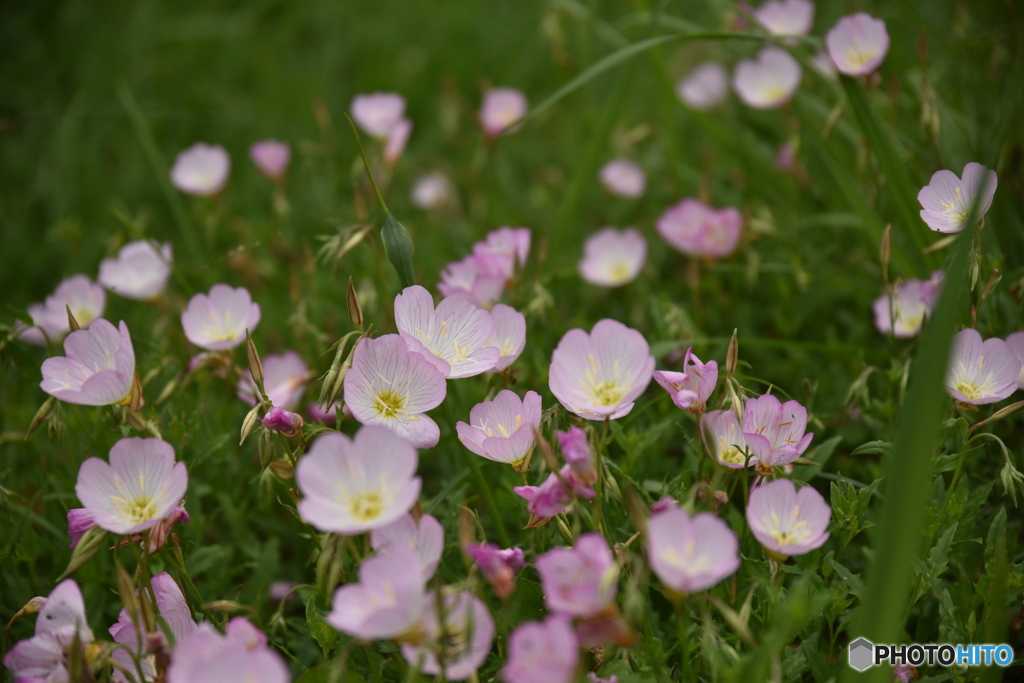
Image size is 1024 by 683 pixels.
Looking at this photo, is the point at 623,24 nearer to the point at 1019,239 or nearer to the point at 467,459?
the point at 1019,239

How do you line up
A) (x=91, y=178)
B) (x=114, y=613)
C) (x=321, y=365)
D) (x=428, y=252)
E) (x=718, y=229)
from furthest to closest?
(x=91, y=178), (x=428, y=252), (x=718, y=229), (x=321, y=365), (x=114, y=613)

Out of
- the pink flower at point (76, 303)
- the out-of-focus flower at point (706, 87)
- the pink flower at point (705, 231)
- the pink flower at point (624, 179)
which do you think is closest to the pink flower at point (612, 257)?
the pink flower at point (705, 231)

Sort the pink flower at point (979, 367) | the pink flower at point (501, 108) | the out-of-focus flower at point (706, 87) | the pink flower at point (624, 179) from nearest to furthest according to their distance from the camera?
the pink flower at point (979, 367) < the pink flower at point (624, 179) < the pink flower at point (501, 108) < the out-of-focus flower at point (706, 87)

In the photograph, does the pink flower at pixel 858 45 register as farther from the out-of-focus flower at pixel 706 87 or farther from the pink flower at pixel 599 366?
the out-of-focus flower at pixel 706 87

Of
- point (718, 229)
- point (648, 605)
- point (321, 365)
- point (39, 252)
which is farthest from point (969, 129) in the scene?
point (39, 252)

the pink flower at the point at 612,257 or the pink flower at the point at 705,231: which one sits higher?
the pink flower at the point at 705,231

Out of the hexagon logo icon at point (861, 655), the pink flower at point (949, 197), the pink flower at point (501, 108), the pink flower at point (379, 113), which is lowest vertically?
the pink flower at point (501, 108)

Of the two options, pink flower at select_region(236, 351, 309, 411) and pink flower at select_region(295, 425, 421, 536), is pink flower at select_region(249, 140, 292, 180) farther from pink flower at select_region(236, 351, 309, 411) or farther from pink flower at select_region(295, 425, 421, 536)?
pink flower at select_region(295, 425, 421, 536)
